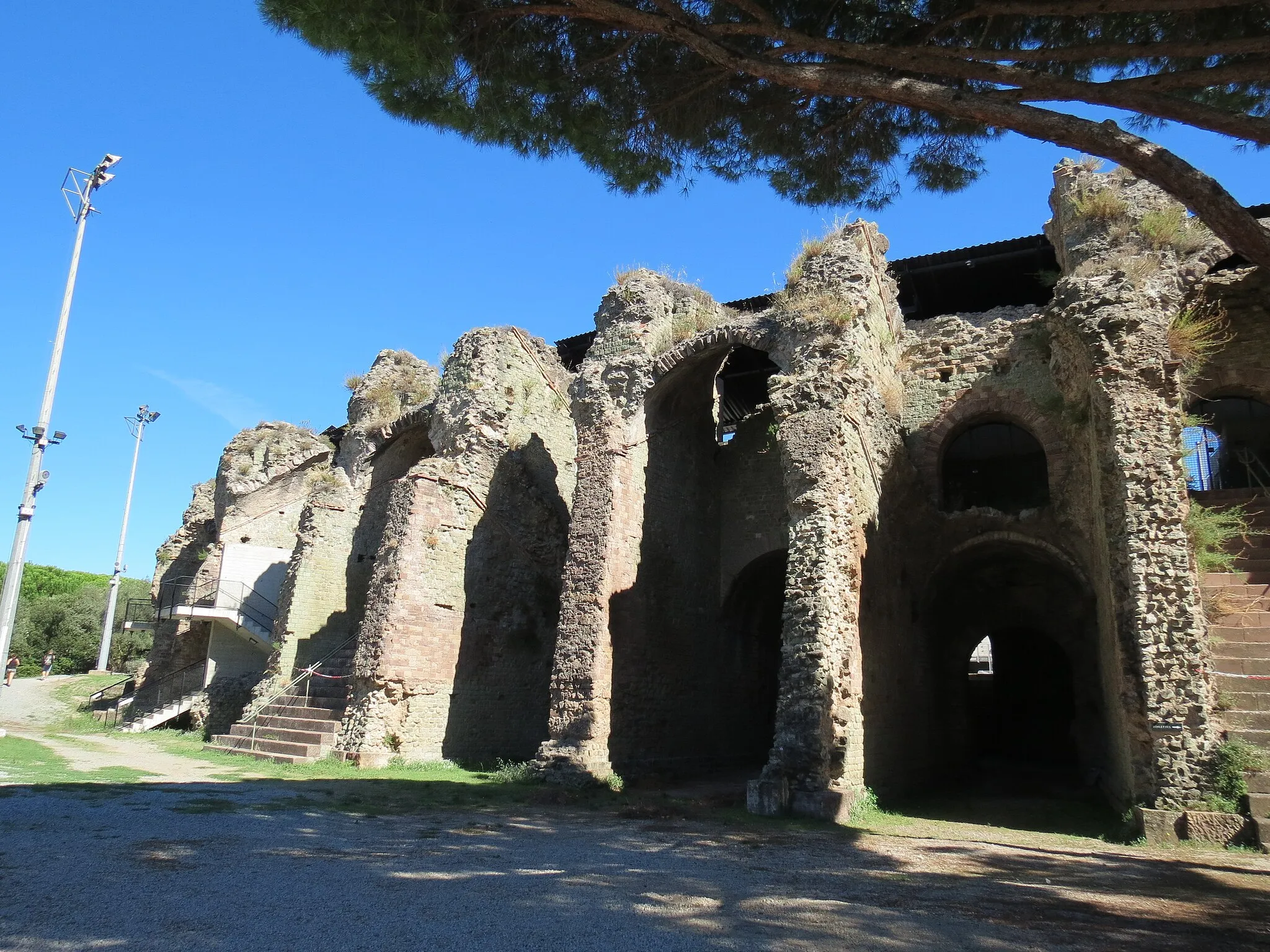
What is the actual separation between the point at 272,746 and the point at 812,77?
12127 mm

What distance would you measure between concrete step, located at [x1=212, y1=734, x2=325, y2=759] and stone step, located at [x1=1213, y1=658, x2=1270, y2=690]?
11.6 m

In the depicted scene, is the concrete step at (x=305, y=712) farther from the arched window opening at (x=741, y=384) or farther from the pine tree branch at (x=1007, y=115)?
the pine tree branch at (x=1007, y=115)

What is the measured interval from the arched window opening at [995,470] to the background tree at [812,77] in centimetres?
806

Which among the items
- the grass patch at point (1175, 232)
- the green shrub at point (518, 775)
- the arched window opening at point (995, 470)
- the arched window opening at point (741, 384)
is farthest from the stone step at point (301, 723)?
the grass patch at point (1175, 232)

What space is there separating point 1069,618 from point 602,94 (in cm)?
1177

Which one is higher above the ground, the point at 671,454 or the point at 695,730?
the point at 671,454

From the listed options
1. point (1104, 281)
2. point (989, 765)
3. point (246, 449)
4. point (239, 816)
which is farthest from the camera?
point (246, 449)

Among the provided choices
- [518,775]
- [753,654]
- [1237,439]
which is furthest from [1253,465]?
[518,775]

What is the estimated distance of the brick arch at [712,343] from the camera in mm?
12266

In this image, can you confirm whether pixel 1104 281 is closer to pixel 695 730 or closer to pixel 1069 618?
pixel 1069 618

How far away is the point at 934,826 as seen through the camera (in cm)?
882

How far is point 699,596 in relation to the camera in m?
14.0

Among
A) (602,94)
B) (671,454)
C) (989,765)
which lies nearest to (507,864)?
(602,94)

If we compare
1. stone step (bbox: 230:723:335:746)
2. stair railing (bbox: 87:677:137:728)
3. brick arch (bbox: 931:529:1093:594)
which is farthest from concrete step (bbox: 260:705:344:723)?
brick arch (bbox: 931:529:1093:594)
